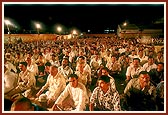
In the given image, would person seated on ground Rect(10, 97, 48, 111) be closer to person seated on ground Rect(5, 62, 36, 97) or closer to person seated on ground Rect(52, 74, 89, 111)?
person seated on ground Rect(5, 62, 36, 97)

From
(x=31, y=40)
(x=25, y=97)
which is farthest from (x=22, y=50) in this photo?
(x=25, y=97)

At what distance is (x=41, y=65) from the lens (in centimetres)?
428

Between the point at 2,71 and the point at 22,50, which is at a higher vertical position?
the point at 22,50

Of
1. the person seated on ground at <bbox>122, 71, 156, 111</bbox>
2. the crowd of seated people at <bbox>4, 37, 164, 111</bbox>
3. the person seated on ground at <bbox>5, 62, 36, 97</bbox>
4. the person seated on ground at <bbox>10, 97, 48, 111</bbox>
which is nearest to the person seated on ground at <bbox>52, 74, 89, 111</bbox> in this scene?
the crowd of seated people at <bbox>4, 37, 164, 111</bbox>

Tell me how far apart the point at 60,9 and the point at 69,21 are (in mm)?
188

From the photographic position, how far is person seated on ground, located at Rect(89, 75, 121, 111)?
13.5 ft

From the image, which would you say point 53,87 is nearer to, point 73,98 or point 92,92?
point 73,98

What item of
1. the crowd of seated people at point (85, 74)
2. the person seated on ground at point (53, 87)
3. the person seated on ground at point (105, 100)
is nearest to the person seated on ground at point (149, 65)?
the crowd of seated people at point (85, 74)

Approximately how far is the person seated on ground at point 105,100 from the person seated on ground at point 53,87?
16.3 inches

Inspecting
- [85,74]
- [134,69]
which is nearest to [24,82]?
[85,74]

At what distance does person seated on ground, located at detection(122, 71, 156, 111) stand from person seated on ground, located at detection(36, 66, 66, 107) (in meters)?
0.79

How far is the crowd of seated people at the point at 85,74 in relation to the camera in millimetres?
4145

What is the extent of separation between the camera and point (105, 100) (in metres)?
4.12

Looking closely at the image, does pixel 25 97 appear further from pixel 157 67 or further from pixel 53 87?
pixel 157 67
